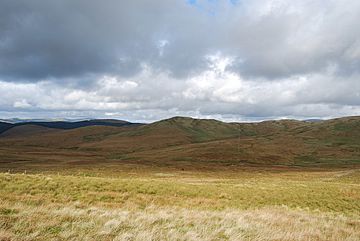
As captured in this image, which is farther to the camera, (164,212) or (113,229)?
(164,212)

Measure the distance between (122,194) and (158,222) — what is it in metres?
12.3

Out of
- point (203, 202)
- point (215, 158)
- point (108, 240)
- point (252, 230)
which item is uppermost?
point (108, 240)

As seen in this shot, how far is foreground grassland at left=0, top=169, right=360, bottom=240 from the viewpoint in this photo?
315 inches

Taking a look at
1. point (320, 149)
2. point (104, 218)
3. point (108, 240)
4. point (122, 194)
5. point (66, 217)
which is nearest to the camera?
point (108, 240)

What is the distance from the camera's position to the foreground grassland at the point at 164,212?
8.01 metres

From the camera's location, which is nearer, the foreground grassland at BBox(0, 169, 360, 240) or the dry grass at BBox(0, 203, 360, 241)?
the dry grass at BBox(0, 203, 360, 241)

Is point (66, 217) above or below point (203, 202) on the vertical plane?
above

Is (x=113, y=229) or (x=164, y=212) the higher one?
(x=113, y=229)

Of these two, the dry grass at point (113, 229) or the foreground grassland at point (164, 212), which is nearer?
the dry grass at point (113, 229)

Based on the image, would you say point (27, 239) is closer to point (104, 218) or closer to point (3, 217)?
point (3, 217)

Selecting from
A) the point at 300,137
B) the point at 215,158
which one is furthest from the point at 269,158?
the point at 300,137

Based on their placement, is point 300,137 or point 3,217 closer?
point 3,217

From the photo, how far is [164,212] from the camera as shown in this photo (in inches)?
519

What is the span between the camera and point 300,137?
172 metres
